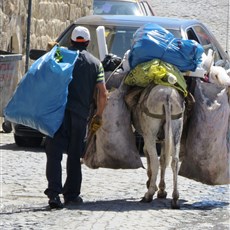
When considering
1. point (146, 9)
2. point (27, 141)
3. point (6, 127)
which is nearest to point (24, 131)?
point (27, 141)

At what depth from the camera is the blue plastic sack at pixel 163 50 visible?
1030 cm

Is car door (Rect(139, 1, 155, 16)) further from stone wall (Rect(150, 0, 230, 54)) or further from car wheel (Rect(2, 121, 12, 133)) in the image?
stone wall (Rect(150, 0, 230, 54))

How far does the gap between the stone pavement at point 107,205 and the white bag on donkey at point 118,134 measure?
405mm

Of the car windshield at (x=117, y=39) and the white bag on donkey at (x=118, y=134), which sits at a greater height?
the car windshield at (x=117, y=39)

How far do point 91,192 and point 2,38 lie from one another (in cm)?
657

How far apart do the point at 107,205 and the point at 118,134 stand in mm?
792

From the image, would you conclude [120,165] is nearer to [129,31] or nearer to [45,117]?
[45,117]

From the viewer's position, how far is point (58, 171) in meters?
9.94

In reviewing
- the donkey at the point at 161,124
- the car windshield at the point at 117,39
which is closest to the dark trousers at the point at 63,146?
the donkey at the point at 161,124

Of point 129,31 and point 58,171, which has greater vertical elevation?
point 129,31

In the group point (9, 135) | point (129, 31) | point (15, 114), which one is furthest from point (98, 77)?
point (9, 135)

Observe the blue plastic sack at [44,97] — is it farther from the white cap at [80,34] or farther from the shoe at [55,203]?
the shoe at [55,203]

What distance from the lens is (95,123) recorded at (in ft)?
33.3

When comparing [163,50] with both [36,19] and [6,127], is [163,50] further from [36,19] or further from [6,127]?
[36,19]
